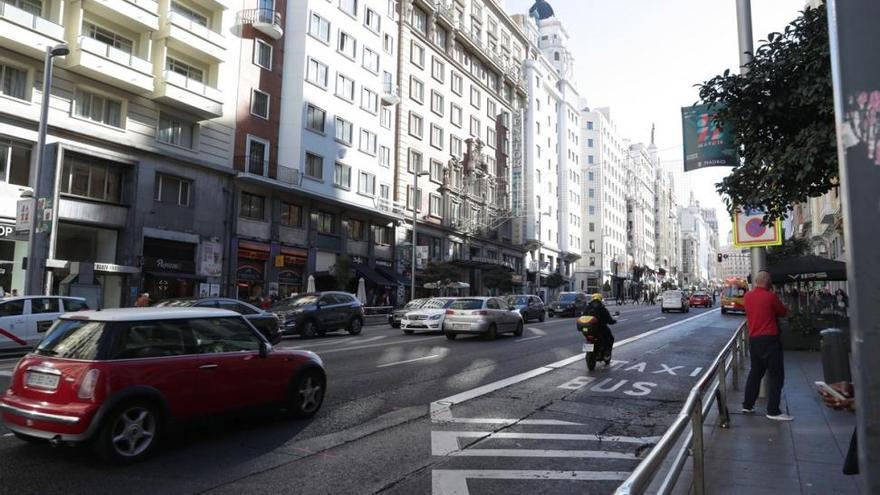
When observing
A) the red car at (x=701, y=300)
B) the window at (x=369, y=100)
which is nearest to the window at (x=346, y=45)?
the window at (x=369, y=100)

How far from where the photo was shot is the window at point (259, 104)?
105 ft

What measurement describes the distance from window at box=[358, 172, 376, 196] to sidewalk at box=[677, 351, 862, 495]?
32.7m

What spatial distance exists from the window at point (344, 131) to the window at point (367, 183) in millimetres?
2490

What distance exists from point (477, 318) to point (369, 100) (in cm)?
2493

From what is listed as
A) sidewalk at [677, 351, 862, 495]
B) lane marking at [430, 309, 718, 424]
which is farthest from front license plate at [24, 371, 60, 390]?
sidewalk at [677, 351, 862, 495]

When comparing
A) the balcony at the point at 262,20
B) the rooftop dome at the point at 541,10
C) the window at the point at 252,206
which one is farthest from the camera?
the rooftop dome at the point at 541,10

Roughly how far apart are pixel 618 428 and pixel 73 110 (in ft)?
80.7

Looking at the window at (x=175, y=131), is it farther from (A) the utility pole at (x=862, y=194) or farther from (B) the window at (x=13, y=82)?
(A) the utility pole at (x=862, y=194)

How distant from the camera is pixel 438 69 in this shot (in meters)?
51.4

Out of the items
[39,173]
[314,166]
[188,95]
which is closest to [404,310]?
[314,166]

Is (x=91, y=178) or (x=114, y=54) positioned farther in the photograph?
(x=91, y=178)

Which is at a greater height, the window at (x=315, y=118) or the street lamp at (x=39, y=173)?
the window at (x=315, y=118)

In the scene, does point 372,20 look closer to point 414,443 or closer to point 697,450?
point 414,443

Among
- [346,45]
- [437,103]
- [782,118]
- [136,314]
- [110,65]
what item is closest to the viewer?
[136,314]
